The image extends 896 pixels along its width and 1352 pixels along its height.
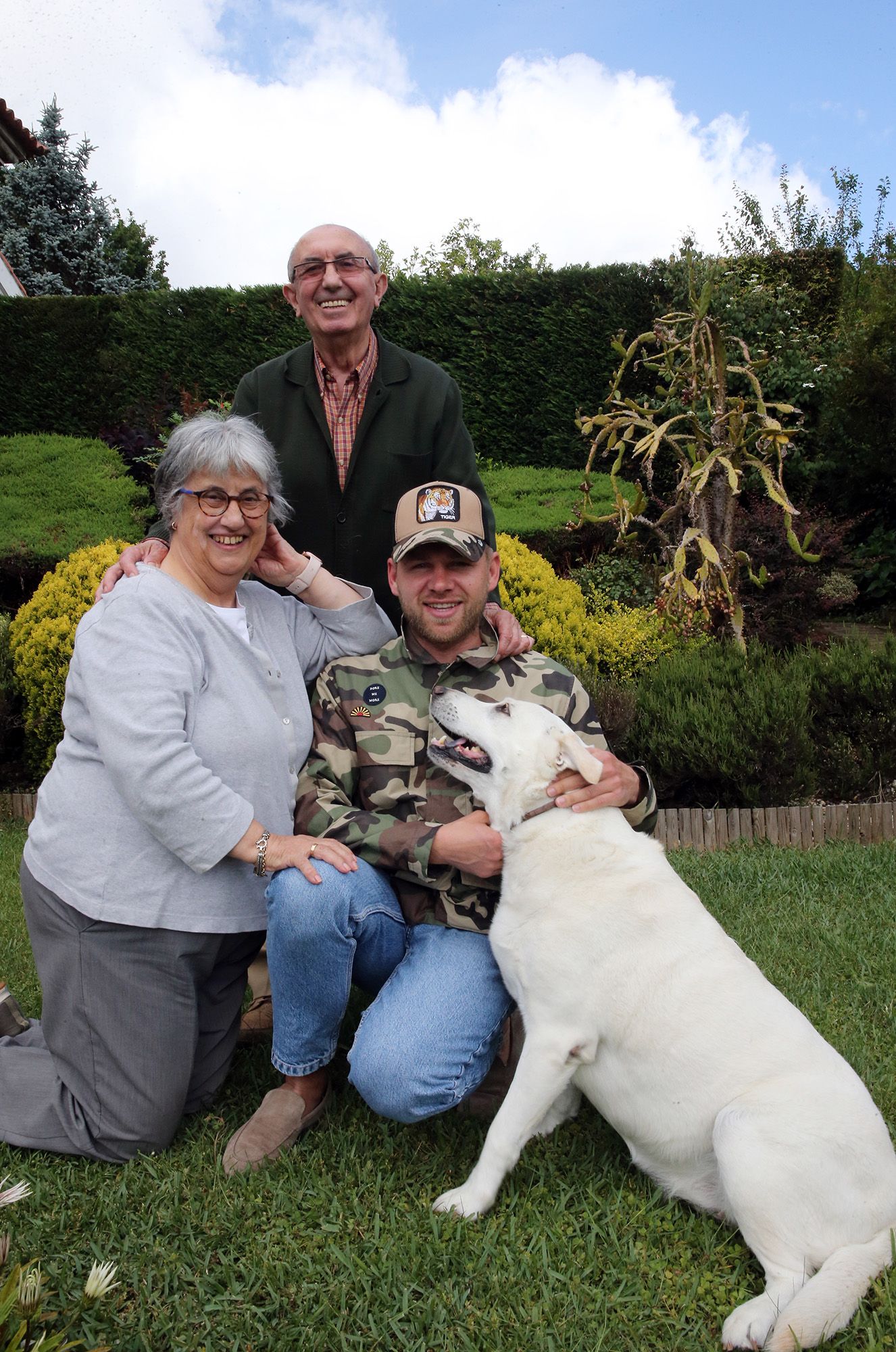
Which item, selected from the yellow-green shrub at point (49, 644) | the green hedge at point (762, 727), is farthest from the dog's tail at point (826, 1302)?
the yellow-green shrub at point (49, 644)

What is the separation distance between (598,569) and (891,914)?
4.89 m

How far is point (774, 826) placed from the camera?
5328mm

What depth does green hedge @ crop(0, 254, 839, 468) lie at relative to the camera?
1133 cm

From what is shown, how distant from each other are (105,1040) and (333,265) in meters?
2.67

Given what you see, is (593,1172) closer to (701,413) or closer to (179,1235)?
(179,1235)

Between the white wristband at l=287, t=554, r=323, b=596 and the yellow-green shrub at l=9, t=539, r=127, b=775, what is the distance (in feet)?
11.8

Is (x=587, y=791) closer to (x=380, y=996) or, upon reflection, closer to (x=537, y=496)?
(x=380, y=996)

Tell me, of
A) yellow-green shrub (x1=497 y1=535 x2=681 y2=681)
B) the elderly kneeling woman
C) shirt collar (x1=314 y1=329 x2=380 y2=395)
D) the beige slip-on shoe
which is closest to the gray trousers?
the elderly kneeling woman

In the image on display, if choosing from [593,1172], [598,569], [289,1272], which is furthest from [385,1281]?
[598,569]

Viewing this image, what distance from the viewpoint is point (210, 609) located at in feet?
8.88

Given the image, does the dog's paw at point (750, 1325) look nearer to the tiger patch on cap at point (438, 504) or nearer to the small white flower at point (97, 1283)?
the small white flower at point (97, 1283)

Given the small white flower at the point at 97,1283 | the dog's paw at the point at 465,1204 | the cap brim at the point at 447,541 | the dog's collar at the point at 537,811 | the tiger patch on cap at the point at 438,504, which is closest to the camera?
the small white flower at the point at 97,1283

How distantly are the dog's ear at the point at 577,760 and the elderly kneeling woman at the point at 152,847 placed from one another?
63cm

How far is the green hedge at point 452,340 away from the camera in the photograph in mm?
11328
